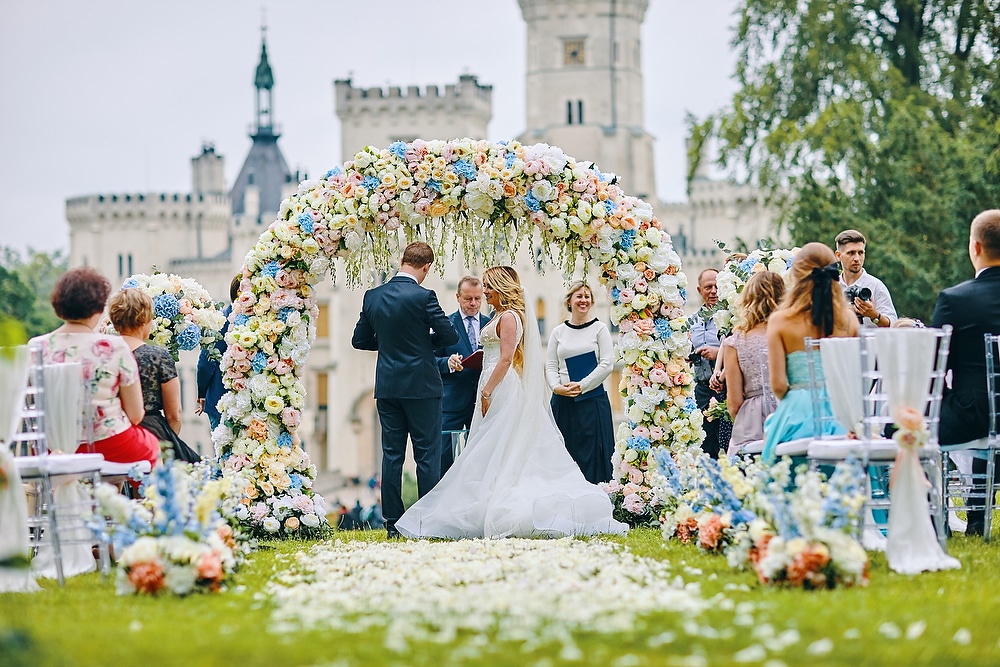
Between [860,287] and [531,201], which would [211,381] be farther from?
[860,287]

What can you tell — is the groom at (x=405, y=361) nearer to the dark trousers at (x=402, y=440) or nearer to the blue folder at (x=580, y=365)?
the dark trousers at (x=402, y=440)

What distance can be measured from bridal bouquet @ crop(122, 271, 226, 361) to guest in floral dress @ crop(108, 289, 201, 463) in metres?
1.49

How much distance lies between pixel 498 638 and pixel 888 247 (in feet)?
54.6

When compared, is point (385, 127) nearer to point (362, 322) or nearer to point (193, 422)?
point (193, 422)

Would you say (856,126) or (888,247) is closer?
(888,247)

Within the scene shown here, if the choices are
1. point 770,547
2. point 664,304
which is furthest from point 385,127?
point 770,547

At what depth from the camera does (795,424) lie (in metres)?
8.12

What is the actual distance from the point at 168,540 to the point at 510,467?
365cm

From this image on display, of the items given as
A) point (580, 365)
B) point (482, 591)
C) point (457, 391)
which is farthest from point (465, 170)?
point (482, 591)

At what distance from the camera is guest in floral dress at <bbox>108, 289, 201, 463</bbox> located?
8961 millimetres

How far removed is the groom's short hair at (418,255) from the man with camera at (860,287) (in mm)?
2930

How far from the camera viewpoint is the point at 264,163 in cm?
7988

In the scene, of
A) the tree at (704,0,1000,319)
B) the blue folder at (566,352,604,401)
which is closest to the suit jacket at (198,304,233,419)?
the blue folder at (566,352,604,401)

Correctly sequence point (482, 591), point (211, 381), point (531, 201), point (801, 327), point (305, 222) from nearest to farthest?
point (482, 591)
point (801, 327)
point (305, 222)
point (531, 201)
point (211, 381)
